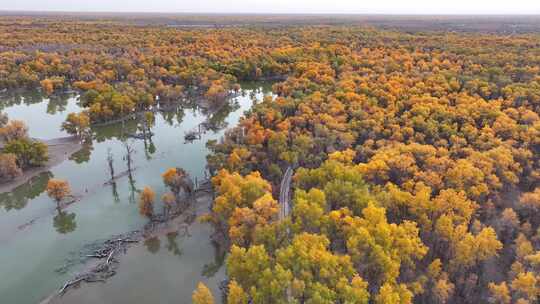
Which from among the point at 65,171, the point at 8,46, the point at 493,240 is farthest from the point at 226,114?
the point at 8,46

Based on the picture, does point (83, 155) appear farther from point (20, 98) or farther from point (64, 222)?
point (20, 98)

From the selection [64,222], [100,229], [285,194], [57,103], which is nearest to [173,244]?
[100,229]

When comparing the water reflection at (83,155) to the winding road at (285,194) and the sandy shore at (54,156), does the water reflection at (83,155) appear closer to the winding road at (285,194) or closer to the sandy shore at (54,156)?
the sandy shore at (54,156)

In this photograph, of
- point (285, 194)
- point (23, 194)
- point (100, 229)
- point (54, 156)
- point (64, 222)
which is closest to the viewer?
point (100, 229)

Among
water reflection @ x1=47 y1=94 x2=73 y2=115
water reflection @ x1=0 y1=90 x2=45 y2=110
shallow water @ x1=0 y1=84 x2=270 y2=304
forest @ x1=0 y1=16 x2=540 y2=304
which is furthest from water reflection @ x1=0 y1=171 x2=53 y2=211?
water reflection @ x1=0 y1=90 x2=45 y2=110

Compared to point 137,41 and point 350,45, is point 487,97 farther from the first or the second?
point 137,41
